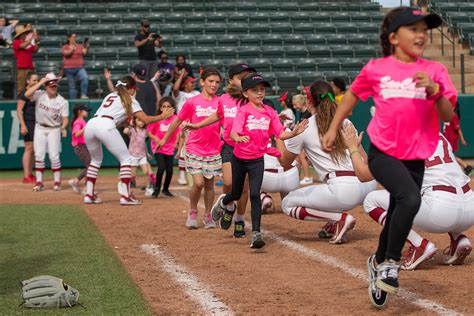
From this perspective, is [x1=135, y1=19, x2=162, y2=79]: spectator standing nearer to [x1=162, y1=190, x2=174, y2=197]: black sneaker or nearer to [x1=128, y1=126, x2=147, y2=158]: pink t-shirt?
[x1=128, y1=126, x2=147, y2=158]: pink t-shirt

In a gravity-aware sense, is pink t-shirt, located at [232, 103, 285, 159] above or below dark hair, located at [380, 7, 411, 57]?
below

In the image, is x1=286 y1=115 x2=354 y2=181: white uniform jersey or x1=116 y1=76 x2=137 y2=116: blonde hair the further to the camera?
x1=116 y1=76 x2=137 y2=116: blonde hair

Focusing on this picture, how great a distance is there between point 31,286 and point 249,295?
1569 millimetres

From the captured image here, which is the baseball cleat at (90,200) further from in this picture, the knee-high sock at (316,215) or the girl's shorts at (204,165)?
the knee-high sock at (316,215)

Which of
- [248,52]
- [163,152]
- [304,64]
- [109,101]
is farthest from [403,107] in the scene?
[248,52]

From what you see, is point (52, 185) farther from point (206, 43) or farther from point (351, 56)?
point (351, 56)

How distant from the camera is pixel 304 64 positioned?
986 inches

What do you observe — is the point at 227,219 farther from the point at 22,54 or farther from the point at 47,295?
the point at 22,54

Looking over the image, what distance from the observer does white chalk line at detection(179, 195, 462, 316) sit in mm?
6074

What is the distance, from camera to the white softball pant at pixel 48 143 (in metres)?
16.1

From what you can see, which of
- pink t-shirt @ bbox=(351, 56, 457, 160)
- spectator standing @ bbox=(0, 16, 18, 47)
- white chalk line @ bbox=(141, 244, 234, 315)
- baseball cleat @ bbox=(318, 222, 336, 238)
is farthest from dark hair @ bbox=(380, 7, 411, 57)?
spectator standing @ bbox=(0, 16, 18, 47)

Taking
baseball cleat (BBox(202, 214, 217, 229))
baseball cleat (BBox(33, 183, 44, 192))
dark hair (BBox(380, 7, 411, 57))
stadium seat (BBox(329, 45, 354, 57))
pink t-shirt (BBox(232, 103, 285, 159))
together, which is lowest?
baseball cleat (BBox(33, 183, 44, 192))

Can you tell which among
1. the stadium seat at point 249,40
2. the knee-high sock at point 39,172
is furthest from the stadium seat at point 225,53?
the knee-high sock at point 39,172

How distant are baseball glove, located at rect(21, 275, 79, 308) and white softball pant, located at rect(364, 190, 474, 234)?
2953 millimetres
